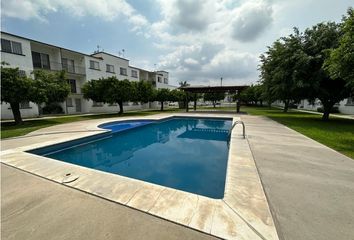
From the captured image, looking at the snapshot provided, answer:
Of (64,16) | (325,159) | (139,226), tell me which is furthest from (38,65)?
(325,159)

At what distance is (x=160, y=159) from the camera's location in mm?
6711

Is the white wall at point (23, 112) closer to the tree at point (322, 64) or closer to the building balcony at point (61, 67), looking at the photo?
the building balcony at point (61, 67)

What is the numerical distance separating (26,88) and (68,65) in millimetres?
12767

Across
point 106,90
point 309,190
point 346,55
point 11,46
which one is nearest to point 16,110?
point 106,90

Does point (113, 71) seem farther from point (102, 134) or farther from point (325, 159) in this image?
point (325, 159)

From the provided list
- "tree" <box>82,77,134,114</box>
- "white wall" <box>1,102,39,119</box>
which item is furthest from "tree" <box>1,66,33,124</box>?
"tree" <box>82,77,134,114</box>

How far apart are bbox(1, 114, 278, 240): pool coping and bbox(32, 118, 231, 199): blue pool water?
0.89 m

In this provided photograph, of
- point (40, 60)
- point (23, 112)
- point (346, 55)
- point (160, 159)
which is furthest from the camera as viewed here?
point (40, 60)

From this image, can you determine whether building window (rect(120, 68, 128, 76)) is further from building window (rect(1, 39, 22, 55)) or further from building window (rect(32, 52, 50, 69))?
building window (rect(1, 39, 22, 55))

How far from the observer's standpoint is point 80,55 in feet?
73.9

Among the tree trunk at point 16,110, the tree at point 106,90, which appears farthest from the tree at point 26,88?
the tree at point 106,90

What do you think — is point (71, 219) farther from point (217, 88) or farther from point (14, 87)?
point (217, 88)

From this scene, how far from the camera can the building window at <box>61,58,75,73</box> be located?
2154 centimetres

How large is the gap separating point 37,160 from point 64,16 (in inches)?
516
